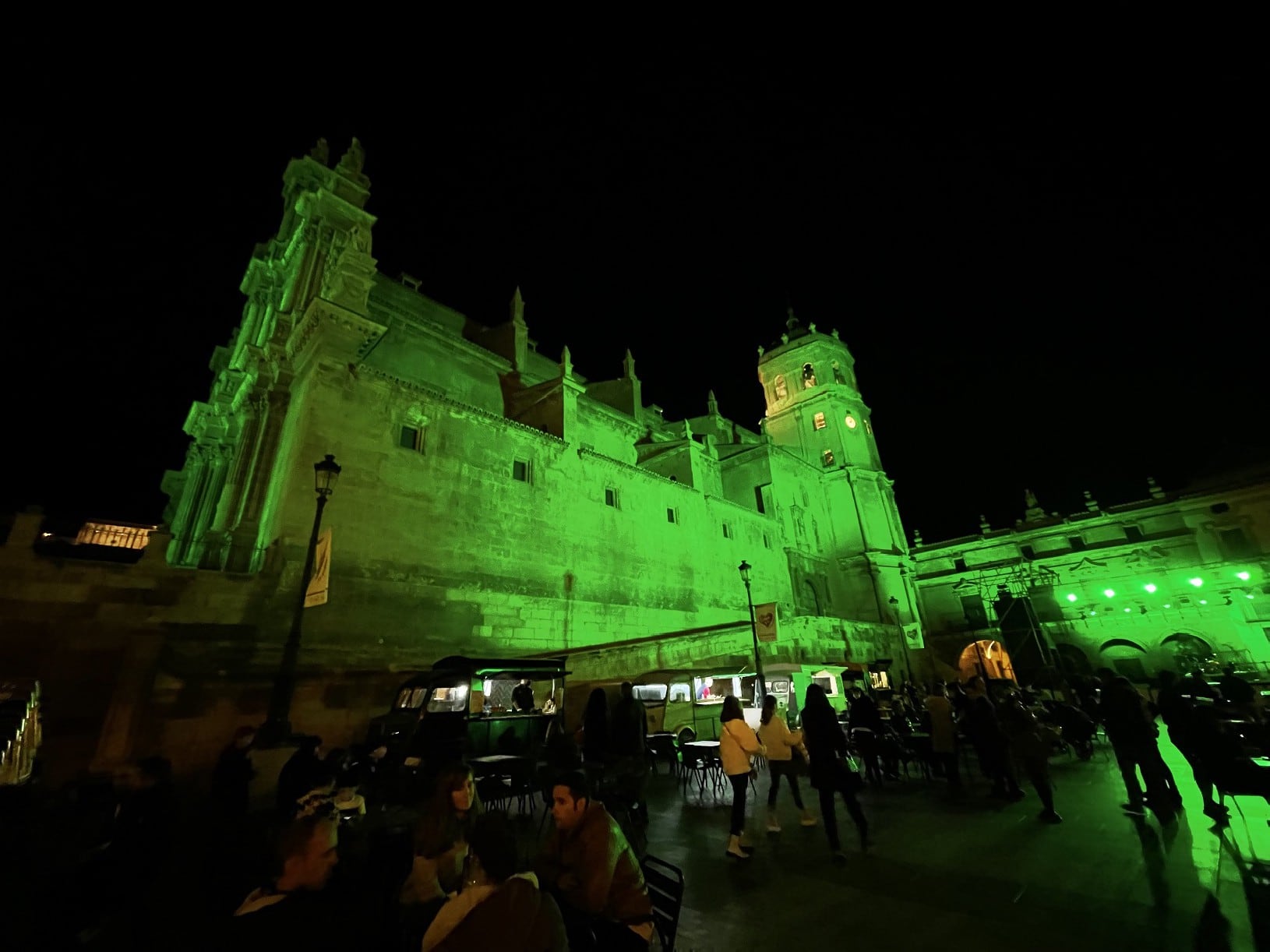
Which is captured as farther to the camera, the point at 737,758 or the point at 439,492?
the point at 439,492

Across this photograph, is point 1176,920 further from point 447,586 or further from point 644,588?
point 644,588

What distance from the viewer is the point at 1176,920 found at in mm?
3666

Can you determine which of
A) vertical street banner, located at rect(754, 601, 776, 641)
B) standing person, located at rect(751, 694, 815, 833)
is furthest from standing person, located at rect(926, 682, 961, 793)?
vertical street banner, located at rect(754, 601, 776, 641)

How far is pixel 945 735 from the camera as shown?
884cm

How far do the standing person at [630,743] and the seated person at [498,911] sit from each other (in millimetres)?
4281

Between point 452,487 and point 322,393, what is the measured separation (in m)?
4.34

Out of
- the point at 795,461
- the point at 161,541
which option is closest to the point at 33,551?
the point at 161,541

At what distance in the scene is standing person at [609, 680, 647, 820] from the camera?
630 centimetres

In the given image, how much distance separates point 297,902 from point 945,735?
9.45 metres

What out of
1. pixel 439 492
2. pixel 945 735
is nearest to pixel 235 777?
pixel 439 492

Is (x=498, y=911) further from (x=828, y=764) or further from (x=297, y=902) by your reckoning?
(x=828, y=764)

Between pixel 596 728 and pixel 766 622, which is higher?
pixel 766 622

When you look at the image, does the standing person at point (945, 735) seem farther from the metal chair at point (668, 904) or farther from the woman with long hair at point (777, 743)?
the metal chair at point (668, 904)

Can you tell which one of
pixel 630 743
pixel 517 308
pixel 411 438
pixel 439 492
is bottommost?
pixel 630 743
